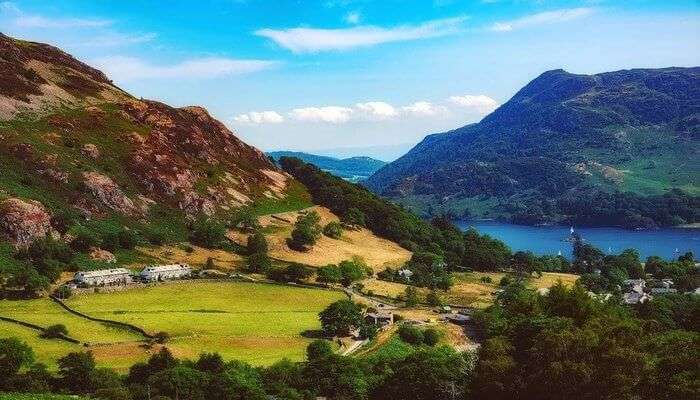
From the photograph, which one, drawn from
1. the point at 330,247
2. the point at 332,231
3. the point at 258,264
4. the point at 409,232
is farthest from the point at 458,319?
the point at 409,232

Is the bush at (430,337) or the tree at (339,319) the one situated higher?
the tree at (339,319)

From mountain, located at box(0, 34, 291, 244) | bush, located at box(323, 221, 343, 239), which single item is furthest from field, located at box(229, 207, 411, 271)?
mountain, located at box(0, 34, 291, 244)

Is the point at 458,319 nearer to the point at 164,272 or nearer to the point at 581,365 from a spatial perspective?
the point at 164,272

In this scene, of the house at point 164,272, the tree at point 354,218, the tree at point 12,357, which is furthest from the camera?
the tree at point 354,218

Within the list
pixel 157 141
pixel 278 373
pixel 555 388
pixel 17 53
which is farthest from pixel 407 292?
pixel 17 53

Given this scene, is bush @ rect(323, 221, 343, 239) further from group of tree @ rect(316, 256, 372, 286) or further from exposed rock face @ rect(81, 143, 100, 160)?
exposed rock face @ rect(81, 143, 100, 160)

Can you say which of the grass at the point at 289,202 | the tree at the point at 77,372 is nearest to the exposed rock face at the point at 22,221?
the grass at the point at 289,202

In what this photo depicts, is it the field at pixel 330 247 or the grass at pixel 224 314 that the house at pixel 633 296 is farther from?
the grass at pixel 224 314
